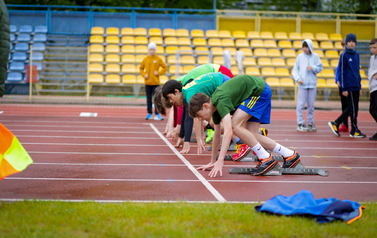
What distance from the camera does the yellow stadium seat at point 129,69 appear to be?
18953 mm

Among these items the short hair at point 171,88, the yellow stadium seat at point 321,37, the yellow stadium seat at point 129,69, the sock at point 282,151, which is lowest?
the sock at point 282,151

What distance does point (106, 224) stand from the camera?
125 inches

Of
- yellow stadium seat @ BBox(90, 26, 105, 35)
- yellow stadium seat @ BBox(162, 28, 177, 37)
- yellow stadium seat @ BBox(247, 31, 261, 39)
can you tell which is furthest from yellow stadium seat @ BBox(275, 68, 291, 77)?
yellow stadium seat @ BBox(90, 26, 105, 35)

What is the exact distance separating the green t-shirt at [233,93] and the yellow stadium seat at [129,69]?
1405cm

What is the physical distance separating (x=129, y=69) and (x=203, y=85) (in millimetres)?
13622

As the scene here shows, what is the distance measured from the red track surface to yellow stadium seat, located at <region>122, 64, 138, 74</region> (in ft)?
28.4

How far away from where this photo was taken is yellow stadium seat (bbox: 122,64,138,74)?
19.0 meters

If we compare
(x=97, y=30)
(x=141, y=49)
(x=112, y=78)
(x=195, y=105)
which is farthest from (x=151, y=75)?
(x=97, y=30)

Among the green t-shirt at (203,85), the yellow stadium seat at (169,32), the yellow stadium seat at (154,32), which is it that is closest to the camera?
the green t-shirt at (203,85)

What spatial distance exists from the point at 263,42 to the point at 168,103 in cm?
1621

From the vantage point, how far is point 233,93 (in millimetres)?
5027

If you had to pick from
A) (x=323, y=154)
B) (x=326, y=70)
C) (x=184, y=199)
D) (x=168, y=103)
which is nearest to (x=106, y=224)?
(x=184, y=199)

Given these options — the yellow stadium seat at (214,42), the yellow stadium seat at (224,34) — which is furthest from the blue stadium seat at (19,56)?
the yellow stadium seat at (224,34)

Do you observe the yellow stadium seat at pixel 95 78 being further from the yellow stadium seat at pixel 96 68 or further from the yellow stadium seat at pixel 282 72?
the yellow stadium seat at pixel 282 72
